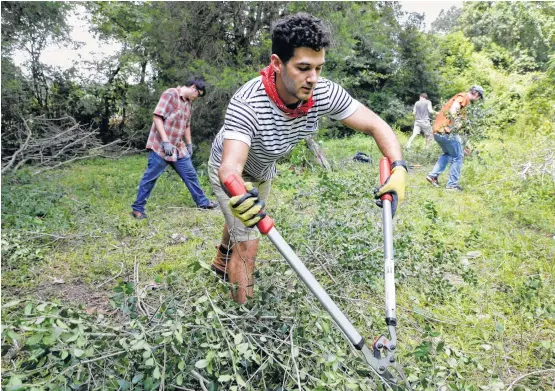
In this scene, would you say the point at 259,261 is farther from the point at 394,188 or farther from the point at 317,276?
the point at 394,188

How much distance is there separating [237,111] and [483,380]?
1.79 m

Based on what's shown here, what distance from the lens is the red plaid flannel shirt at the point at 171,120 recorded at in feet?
14.8

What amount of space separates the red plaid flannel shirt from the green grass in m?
0.77

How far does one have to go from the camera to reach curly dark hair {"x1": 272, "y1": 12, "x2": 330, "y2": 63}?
174cm

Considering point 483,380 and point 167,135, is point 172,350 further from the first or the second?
point 167,135

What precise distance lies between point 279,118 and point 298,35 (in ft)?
1.29

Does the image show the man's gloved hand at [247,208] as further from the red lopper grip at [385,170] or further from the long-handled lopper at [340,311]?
the red lopper grip at [385,170]

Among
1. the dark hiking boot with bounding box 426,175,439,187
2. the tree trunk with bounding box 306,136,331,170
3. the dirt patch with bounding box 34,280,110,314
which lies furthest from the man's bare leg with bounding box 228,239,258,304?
the tree trunk with bounding box 306,136,331,170

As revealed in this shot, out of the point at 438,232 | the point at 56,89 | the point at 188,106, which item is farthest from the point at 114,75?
the point at 438,232

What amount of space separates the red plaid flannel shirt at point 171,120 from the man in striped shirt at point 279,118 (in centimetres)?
234

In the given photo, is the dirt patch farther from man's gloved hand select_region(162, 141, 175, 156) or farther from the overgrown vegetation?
man's gloved hand select_region(162, 141, 175, 156)

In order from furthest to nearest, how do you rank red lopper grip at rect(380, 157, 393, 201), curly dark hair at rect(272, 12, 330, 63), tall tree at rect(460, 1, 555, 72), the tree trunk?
tall tree at rect(460, 1, 555, 72) → the tree trunk → red lopper grip at rect(380, 157, 393, 201) → curly dark hair at rect(272, 12, 330, 63)

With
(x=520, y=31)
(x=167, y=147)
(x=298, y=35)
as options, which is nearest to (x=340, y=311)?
(x=298, y=35)

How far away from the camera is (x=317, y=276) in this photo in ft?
9.31
